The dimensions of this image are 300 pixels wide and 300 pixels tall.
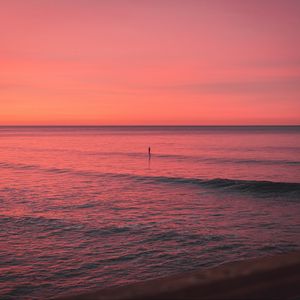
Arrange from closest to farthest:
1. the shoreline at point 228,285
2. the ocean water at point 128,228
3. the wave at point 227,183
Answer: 1. the shoreline at point 228,285
2. the ocean water at point 128,228
3. the wave at point 227,183

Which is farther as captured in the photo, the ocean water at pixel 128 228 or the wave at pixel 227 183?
the wave at pixel 227 183

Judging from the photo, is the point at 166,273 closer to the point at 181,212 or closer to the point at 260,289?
the point at 181,212

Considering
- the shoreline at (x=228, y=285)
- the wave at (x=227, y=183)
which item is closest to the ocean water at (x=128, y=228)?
the wave at (x=227, y=183)

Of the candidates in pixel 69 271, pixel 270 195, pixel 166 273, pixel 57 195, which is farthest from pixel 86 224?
pixel 270 195

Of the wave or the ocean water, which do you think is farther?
the wave

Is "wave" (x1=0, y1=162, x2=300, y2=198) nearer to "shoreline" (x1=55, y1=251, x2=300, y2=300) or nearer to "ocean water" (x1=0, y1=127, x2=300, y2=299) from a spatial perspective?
"ocean water" (x1=0, y1=127, x2=300, y2=299)

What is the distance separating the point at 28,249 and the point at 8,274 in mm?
2143

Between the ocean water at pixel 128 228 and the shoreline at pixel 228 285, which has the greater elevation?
the shoreline at pixel 228 285

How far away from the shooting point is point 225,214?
17.7 meters

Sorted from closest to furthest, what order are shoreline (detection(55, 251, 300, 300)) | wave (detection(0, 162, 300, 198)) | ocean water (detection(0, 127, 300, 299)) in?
shoreline (detection(55, 251, 300, 300)) < ocean water (detection(0, 127, 300, 299)) < wave (detection(0, 162, 300, 198))

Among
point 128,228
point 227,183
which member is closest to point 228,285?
point 128,228

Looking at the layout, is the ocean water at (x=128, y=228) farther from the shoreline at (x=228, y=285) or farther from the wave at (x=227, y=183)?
the shoreline at (x=228, y=285)

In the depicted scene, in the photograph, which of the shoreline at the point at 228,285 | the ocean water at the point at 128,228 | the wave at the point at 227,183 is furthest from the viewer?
the wave at the point at 227,183

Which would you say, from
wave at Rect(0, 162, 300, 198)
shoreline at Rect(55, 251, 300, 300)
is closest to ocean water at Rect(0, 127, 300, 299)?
wave at Rect(0, 162, 300, 198)
